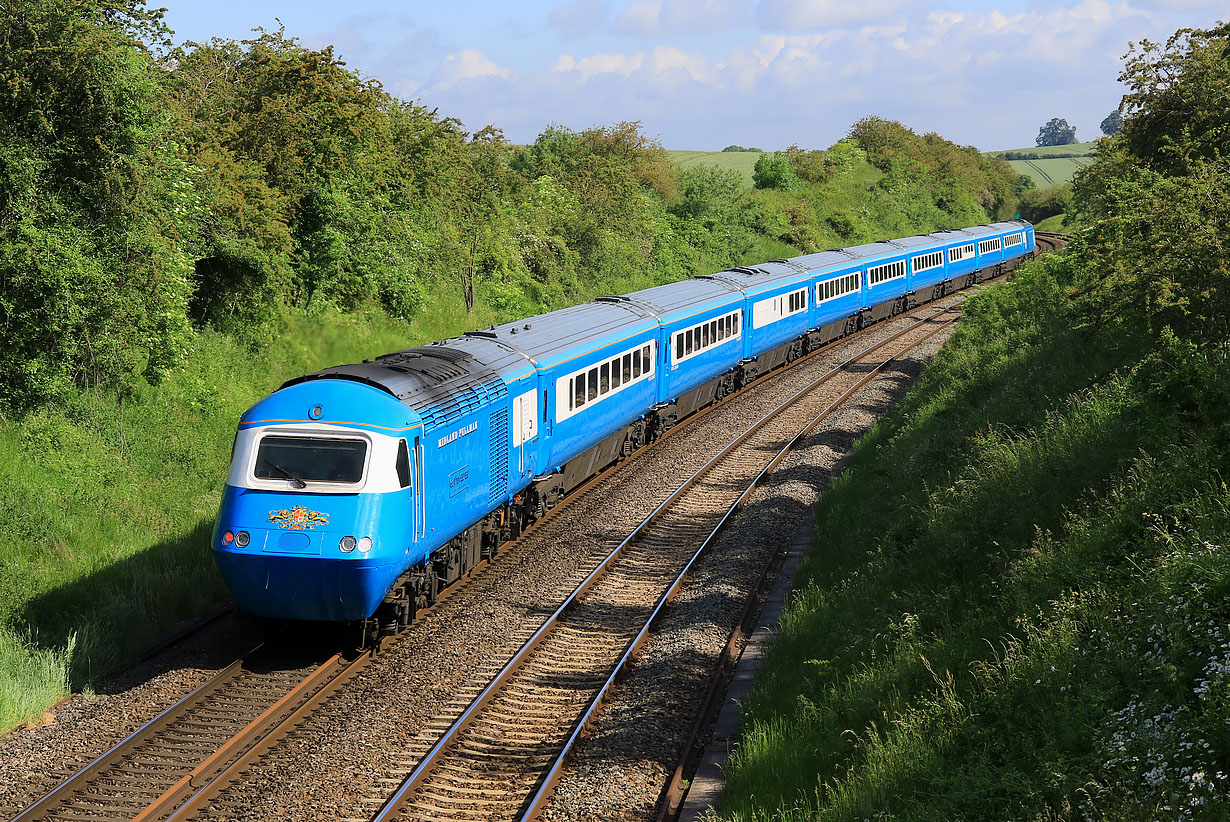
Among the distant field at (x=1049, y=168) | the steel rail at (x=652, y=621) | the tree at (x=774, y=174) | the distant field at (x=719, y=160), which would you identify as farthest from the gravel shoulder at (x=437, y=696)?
the distant field at (x=1049, y=168)

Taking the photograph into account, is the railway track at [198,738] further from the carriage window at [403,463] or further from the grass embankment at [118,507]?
the carriage window at [403,463]

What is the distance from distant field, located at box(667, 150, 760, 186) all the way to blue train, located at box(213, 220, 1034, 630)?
7638 cm

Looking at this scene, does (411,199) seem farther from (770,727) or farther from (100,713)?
(770,727)

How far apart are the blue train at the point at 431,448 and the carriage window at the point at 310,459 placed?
0.02 metres

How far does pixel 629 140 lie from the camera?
6109cm

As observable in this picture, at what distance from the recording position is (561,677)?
12.1m

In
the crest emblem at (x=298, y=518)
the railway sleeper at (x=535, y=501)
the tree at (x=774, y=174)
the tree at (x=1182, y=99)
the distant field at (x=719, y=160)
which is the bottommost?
the railway sleeper at (x=535, y=501)

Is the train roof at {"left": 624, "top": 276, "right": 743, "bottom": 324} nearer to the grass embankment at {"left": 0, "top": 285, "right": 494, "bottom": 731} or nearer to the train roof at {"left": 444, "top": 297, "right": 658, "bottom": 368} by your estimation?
the train roof at {"left": 444, "top": 297, "right": 658, "bottom": 368}

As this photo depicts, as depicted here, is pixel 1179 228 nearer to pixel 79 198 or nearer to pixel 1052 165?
pixel 79 198

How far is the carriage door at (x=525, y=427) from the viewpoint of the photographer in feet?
52.5

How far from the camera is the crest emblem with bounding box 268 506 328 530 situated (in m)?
11.4

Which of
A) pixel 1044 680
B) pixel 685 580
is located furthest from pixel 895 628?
pixel 685 580

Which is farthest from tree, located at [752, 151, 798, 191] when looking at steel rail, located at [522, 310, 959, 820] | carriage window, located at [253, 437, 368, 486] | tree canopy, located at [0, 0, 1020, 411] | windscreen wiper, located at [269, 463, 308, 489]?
windscreen wiper, located at [269, 463, 308, 489]

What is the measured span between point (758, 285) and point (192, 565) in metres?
20.2
